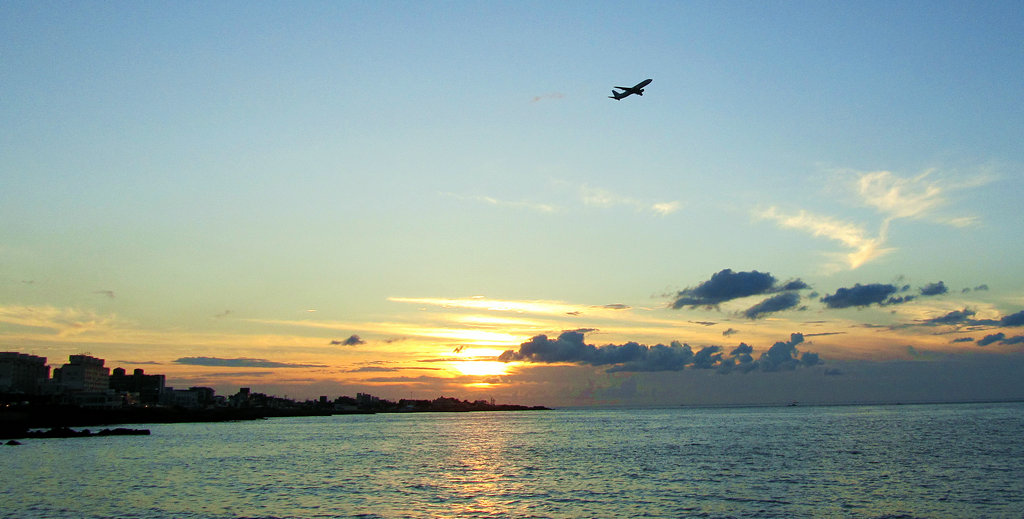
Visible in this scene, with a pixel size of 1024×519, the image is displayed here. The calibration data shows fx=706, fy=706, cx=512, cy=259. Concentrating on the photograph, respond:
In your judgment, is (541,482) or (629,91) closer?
(541,482)

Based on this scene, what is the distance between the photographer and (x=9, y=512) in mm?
48031

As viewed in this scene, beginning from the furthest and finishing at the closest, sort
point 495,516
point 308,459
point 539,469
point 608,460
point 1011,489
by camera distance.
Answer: point 308,459
point 608,460
point 539,469
point 1011,489
point 495,516

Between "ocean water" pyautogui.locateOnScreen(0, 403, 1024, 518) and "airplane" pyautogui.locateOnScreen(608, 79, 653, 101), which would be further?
"airplane" pyautogui.locateOnScreen(608, 79, 653, 101)

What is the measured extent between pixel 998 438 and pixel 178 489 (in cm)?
10968

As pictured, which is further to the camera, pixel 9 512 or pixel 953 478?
→ pixel 953 478

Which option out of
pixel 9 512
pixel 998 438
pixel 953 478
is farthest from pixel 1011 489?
pixel 9 512

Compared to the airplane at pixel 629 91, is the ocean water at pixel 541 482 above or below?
below

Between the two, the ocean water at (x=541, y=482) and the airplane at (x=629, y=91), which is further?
the airplane at (x=629, y=91)

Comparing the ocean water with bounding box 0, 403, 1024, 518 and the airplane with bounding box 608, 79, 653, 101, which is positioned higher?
the airplane with bounding box 608, 79, 653, 101

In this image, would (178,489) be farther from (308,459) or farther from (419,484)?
(308,459)

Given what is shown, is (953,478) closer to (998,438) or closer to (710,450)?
(710,450)

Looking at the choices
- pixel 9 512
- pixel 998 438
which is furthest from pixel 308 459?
pixel 998 438

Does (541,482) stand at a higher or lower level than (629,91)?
lower

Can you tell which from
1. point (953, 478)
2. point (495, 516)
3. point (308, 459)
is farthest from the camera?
point (308, 459)
